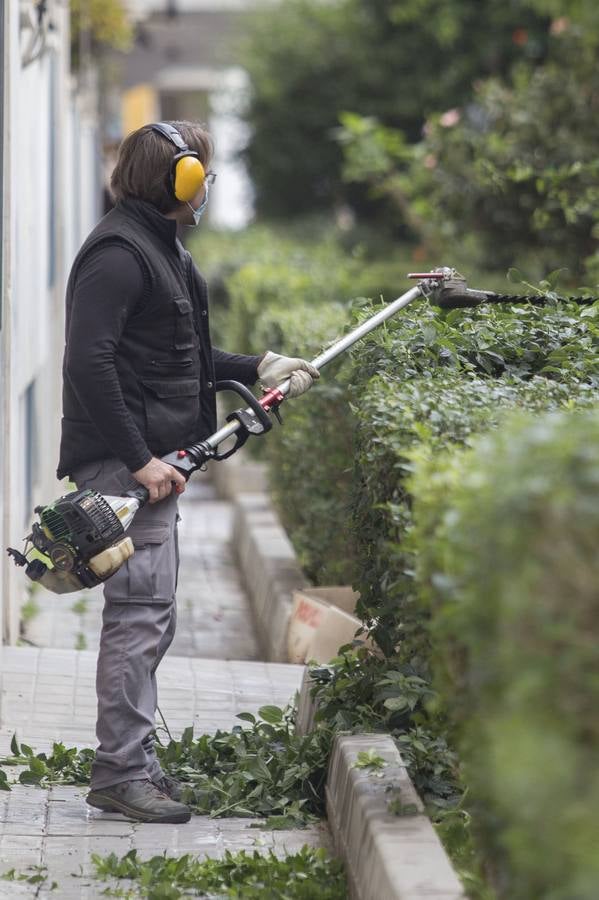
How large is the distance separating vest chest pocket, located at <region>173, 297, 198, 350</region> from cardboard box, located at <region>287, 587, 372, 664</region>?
1.86m

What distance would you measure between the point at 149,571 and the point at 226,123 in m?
21.4

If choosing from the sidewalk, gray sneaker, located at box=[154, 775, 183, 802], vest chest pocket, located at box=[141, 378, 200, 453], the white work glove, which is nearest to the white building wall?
the sidewalk

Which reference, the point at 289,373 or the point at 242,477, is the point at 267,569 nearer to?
the point at 289,373

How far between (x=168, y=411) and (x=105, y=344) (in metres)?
0.36

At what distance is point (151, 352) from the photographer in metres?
4.88

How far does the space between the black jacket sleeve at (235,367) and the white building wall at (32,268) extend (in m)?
1.01

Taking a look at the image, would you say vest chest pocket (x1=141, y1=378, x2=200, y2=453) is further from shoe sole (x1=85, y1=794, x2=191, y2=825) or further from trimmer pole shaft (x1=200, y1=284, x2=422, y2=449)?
shoe sole (x1=85, y1=794, x2=191, y2=825)

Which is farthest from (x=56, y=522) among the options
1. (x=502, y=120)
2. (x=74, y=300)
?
(x=502, y=120)

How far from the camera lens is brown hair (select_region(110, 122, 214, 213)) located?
4926 mm


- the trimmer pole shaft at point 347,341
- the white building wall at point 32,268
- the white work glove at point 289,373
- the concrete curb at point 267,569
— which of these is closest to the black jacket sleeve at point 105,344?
the trimmer pole shaft at point 347,341

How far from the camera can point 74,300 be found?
15.6 feet

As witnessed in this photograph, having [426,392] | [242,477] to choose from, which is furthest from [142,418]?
[242,477]

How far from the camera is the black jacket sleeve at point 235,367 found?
17.9 feet

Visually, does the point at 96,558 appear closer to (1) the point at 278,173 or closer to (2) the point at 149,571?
(2) the point at 149,571
